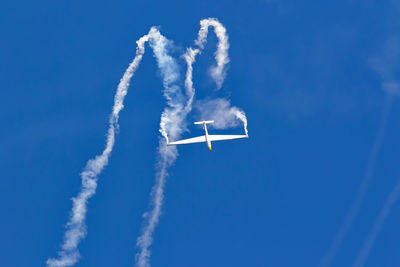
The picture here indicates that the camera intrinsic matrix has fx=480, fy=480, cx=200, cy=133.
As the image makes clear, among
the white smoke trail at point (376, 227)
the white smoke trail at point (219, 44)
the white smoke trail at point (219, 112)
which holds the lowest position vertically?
the white smoke trail at point (376, 227)

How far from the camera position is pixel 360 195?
→ 7806 centimetres

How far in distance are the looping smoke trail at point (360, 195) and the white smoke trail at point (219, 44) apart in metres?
27.0

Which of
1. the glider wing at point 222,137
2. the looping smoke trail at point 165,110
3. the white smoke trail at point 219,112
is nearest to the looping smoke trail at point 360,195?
the glider wing at point 222,137

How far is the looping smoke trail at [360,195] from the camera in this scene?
77875mm

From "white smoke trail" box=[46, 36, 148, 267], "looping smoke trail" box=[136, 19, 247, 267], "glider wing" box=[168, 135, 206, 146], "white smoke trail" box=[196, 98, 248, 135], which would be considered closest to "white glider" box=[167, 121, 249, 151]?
"glider wing" box=[168, 135, 206, 146]

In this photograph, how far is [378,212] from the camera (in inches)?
3081

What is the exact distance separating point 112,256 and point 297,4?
50.9 meters

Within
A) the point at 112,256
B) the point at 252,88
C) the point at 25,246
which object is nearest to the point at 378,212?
the point at 252,88

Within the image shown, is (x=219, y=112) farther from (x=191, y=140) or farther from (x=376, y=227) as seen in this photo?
(x=376, y=227)

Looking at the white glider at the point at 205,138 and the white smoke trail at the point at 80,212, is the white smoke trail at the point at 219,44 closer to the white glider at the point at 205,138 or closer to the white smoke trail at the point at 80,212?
the white glider at the point at 205,138

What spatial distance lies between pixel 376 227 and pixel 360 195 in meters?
5.94

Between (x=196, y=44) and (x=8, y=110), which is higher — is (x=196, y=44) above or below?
above

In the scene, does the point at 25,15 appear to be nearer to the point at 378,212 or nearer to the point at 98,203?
the point at 98,203

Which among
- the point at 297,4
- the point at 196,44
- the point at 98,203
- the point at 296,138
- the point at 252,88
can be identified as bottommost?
the point at 98,203
